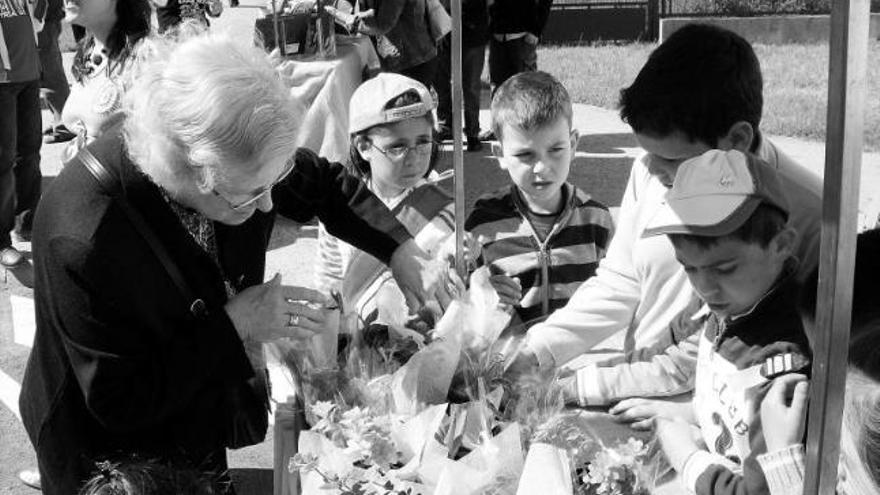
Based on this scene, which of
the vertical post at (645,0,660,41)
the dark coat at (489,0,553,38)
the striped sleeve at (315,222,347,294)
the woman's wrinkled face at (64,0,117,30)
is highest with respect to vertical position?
the woman's wrinkled face at (64,0,117,30)

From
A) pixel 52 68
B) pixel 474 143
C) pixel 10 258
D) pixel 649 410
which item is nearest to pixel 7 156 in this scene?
pixel 10 258

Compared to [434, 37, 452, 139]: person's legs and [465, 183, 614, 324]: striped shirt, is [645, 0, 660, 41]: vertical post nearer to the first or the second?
[434, 37, 452, 139]: person's legs

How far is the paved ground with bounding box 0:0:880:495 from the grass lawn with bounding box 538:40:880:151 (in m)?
0.31

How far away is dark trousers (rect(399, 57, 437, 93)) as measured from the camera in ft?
20.4

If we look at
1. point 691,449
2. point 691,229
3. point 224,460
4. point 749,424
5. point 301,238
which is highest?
point 691,229

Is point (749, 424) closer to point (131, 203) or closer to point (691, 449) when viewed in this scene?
point (691, 449)

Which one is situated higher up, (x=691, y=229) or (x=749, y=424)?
(x=691, y=229)

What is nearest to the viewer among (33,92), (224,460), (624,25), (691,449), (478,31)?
(691,449)

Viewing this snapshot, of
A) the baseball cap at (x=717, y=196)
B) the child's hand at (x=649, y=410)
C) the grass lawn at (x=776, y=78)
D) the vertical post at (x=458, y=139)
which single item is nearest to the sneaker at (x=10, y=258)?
the vertical post at (x=458, y=139)

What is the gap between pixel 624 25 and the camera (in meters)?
11.3

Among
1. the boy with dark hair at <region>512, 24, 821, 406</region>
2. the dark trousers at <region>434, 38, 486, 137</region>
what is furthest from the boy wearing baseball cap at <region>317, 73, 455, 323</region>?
the dark trousers at <region>434, 38, 486, 137</region>

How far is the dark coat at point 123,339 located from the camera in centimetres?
180

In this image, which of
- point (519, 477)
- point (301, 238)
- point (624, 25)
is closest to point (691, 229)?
point (519, 477)

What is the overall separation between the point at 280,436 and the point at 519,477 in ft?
1.93
